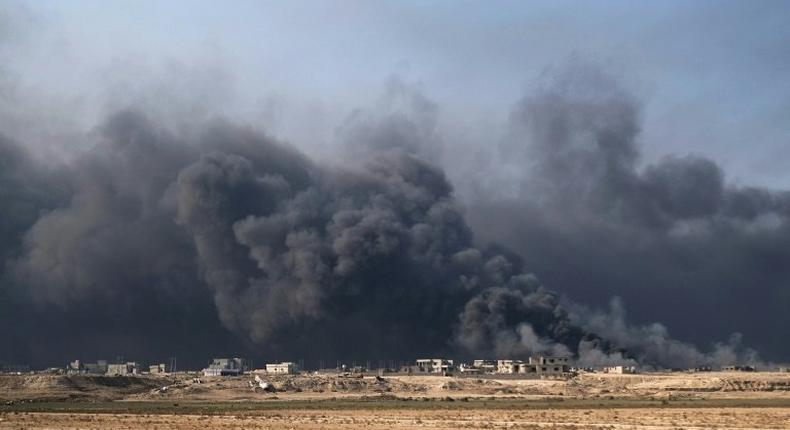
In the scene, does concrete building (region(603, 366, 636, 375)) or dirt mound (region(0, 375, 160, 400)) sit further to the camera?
concrete building (region(603, 366, 636, 375))

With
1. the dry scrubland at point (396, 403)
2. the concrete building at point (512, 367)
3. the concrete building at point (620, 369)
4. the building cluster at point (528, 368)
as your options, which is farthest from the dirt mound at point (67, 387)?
the concrete building at point (620, 369)

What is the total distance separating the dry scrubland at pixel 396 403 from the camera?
6988cm

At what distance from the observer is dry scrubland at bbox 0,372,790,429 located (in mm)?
69875

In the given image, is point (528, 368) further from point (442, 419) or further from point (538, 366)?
point (442, 419)

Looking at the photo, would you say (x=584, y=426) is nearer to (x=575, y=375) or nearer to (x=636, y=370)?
(x=575, y=375)

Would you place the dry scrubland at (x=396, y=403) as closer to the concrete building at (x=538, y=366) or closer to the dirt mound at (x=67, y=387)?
the dirt mound at (x=67, y=387)

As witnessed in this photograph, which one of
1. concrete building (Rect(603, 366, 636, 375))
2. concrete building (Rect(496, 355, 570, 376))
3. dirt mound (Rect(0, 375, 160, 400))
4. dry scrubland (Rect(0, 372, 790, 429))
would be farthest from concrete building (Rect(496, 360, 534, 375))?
dirt mound (Rect(0, 375, 160, 400))

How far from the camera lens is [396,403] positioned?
105 m

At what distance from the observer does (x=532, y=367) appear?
185500mm

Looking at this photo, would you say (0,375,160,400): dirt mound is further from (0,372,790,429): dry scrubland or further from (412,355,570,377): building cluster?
(412,355,570,377): building cluster

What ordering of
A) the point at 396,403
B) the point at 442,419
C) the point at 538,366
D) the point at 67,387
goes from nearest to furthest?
the point at 442,419, the point at 396,403, the point at 67,387, the point at 538,366

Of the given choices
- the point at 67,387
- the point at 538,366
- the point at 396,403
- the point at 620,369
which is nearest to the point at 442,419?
the point at 396,403

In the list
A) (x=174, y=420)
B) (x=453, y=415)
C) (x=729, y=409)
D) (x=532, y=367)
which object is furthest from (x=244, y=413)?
(x=532, y=367)

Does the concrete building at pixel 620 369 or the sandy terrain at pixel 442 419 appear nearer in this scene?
the sandy terrain at pixel 442 419
